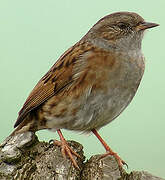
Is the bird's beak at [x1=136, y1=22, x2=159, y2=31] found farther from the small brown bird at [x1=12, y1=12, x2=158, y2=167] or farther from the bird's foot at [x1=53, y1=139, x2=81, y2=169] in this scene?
the bird's foot at [x1=53, y1=139, x2=81, y2=169]

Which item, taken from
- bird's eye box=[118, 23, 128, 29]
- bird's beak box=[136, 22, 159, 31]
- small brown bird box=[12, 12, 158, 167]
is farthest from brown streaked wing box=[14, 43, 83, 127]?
bird's beak box=[136, 22, 159, 31]

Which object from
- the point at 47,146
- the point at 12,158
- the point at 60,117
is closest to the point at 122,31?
the point at 60,117

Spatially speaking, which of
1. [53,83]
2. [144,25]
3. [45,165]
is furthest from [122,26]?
[45,165]

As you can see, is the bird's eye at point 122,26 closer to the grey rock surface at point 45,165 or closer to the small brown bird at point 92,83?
the small brown bird at point 92,83

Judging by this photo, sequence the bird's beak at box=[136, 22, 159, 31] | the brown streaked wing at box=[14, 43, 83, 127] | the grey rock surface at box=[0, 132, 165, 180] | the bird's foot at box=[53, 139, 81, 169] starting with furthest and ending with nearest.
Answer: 1. the bird's beak at box=[136, 22, 159, 31]
2. the brown streaked wing at box=[14, 43, 83, 127]
3. the bird's foot at box=[53, 139, 81, 169]
4. the grey rock surface at box=[0, 132, 165, 180]

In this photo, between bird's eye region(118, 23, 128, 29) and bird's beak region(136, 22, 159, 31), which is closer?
bird's beak region(136, 22, 159, 31)

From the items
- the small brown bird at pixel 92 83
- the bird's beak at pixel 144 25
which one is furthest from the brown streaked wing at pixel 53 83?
the bird's beak at pixel 144 25

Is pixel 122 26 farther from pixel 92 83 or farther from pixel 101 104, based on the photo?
pixel 101 104
